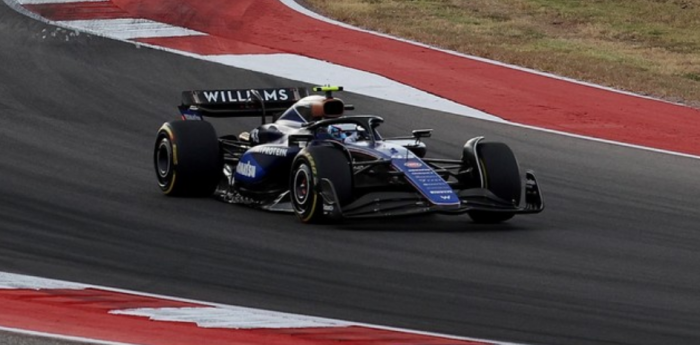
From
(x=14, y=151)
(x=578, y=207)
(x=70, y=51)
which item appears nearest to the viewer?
(x=578, y=207)

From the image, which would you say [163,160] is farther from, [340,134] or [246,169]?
[340,134]

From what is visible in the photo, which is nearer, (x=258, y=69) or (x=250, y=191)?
(x=250, y=191)

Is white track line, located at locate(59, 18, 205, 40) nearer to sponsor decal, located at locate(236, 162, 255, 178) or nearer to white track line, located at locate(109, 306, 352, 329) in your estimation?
sponsor decal, located at locate(236, 162, 255, 178)

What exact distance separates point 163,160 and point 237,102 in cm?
91

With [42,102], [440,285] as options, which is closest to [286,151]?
[440,285]

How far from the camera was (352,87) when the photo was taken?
1847 centimetres

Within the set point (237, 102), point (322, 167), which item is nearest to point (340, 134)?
point (322, 167)

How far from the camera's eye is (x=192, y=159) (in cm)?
1249

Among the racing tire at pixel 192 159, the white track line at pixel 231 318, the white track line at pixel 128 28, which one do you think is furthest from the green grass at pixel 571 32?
the white track line at pixel 231 318

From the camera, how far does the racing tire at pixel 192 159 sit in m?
12.5

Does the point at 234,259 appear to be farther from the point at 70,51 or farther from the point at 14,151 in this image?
the point at 70,51

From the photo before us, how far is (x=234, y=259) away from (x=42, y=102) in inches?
299

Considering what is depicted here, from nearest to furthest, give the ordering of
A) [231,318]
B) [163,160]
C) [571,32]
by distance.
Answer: [231,318] < [163,160] < [571,32]

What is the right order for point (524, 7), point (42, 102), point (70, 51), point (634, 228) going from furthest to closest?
point (524, 7) < point (70, 51) < point (42, 102) < point (634, 228)
